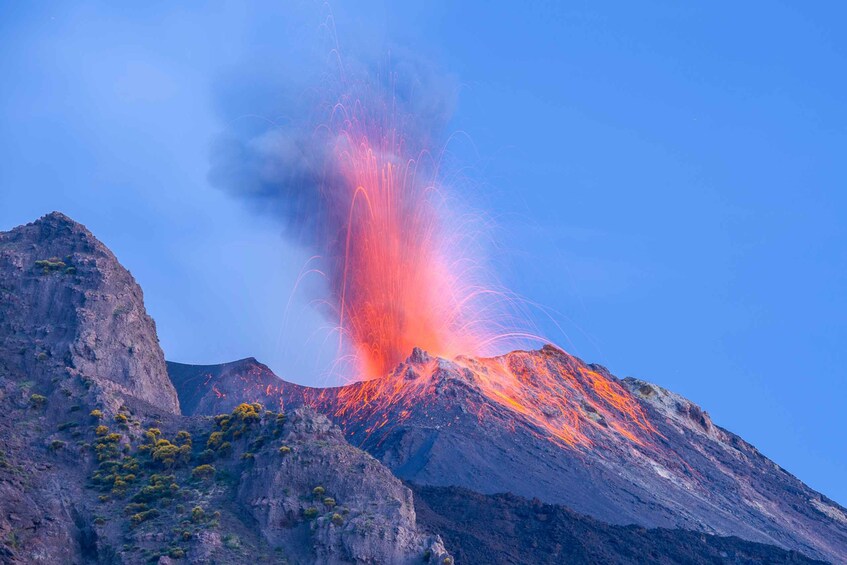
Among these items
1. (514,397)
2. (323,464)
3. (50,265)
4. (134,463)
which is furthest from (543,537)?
(50,265)

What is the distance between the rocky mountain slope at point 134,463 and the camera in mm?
59000

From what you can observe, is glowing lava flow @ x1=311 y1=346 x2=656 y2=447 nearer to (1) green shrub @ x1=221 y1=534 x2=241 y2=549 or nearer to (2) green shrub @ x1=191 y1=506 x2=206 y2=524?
(2) green shrub @ x1=191 y1=506 x2=206 y2=524

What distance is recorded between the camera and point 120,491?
6306 centimetres

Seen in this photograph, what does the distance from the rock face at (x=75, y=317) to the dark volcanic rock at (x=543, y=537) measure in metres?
21.5

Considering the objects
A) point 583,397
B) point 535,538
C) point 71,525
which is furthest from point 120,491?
point 583,397

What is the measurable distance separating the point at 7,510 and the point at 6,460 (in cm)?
559

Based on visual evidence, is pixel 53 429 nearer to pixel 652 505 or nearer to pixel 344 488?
pixel 344 488


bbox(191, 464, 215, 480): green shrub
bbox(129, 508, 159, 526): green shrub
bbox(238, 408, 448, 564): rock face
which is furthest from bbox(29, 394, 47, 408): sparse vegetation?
bbox(238, 408, 448, 564): rock face

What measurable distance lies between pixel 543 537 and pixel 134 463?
3044cm

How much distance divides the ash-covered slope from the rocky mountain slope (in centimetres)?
2624

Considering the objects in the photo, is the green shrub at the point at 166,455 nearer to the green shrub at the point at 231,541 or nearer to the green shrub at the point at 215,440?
the green shrub at the point at 215,440

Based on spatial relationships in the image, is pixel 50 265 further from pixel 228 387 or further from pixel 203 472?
pixel 228 387

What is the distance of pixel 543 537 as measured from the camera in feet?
261

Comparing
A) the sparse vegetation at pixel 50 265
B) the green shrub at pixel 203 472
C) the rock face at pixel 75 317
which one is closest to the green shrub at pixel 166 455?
the green shrub at pixel 203 472
